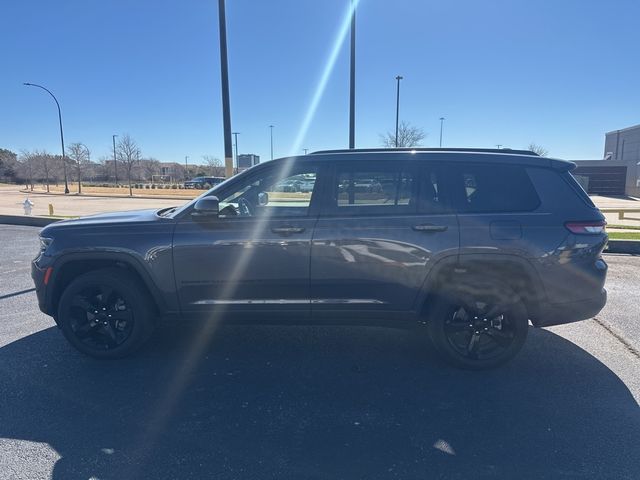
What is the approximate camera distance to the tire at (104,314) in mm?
3635

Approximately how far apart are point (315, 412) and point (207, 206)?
69.1 inches

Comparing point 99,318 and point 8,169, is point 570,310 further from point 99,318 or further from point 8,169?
point 8,169

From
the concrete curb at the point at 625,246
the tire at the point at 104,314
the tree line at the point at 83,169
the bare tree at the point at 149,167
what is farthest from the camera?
the bare tree at the point at 149,167

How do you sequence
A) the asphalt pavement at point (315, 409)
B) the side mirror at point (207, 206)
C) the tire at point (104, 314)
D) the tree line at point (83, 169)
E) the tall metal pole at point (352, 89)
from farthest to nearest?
1. the tree line at point (83, 169)
2. the tall metal pole at point (352, 89)
3. the tire at point (104, 314)
4. the side mirror at point (207, 206)
5. the asphalt pavement at point (315, 409)

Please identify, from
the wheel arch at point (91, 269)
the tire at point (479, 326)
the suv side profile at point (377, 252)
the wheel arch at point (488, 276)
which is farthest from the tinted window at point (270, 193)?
the tire at point (479, 326)

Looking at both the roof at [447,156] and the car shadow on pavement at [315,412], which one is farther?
the roof at [447,156]

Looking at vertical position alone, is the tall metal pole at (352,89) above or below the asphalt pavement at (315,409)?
above

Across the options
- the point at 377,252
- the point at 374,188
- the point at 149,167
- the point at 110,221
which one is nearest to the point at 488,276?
the point at 377,252

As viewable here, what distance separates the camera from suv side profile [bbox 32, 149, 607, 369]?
3.39m

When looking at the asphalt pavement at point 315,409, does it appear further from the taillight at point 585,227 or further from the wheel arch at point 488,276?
the taillight at point 585,227

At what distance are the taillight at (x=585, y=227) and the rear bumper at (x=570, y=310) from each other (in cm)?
54

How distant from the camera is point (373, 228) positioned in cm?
339

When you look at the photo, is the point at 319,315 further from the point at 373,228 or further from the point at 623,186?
the point at 623,186

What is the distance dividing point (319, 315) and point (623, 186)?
44448mm
